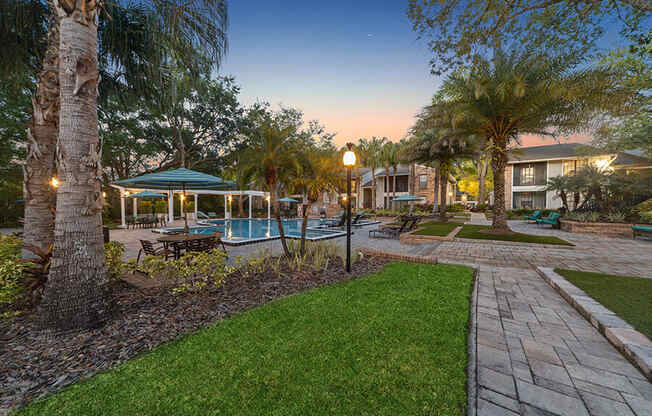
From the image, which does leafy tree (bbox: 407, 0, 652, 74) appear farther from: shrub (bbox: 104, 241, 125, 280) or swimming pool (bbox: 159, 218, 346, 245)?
shrub (bbox: 104, 241, 125, 280)

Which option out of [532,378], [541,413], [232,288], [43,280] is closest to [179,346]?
[232,288]

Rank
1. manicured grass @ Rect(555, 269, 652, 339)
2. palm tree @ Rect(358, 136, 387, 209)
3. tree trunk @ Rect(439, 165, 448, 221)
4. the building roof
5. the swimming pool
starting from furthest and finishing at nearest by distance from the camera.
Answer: palm tree @ Rect(358, 136, 387, 209)
the building roof
tree trunk @ Rect(439, 165, 448, 221)
the swimming pool
manicured grass @ Rect(555, 269, 652, 339)

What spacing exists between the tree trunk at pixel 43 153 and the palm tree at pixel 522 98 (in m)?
10.2

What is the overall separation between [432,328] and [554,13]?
7.82 m

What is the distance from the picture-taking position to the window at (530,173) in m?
25.2

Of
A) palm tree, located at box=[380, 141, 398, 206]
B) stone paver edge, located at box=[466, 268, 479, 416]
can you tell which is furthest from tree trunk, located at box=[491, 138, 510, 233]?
palm tree, located at box=[380, 141, 398, 206]

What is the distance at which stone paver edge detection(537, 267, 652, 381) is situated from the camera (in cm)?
225

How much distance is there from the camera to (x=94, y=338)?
102 inches

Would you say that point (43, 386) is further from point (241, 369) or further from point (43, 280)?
point (43, 280)

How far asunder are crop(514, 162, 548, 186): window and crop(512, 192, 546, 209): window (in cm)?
121

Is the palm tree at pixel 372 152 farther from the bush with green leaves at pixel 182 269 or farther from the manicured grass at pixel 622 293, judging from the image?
the bush with green leaves at pixel 182 269

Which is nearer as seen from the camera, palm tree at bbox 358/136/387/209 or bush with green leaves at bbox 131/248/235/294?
bush with green leaves at bbox 131/248/235/294

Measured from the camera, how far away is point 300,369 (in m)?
2.19

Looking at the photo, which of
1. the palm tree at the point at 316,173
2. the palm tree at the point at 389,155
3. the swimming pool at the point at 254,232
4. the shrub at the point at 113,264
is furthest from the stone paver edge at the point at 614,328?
the palm tree at the point at 389,155
